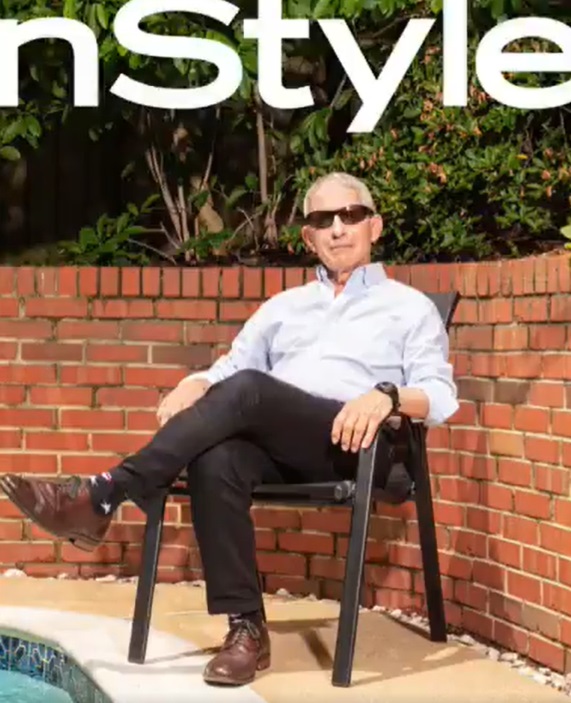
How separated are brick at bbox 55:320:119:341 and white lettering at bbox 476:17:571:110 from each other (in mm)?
1597

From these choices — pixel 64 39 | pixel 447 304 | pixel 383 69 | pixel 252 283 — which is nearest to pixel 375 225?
pixel 447 304

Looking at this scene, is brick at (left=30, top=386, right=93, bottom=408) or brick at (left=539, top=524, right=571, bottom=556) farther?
brick at (left=30, top=386, right=93, bottom=408)

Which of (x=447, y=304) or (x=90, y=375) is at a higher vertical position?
(x=447, y=304)

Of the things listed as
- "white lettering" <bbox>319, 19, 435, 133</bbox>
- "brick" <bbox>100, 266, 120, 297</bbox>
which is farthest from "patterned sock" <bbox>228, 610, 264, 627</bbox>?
"white lettering" <bbox>319, 19, 435, 133</bbox>

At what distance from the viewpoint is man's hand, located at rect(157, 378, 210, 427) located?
14.7 feet

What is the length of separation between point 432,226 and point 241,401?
2.11 meters

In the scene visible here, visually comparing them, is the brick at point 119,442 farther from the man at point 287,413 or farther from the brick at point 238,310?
the man at point 287,413

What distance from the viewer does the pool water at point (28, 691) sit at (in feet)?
15.1

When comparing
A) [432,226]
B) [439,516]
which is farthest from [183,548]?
[432,226]

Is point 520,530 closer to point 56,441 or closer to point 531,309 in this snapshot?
point 531,309

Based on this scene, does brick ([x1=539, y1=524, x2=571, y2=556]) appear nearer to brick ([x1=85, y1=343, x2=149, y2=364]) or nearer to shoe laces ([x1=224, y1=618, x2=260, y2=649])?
shoe laces ([x1=224, y1=618, x2=260, y2=649])

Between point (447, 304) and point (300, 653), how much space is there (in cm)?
107

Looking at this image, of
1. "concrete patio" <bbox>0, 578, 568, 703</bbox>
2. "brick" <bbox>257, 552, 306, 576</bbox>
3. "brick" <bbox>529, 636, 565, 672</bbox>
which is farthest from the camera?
"brick" <bbox>257, 552, 306, 576</bbox>

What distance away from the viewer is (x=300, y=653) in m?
4.54
